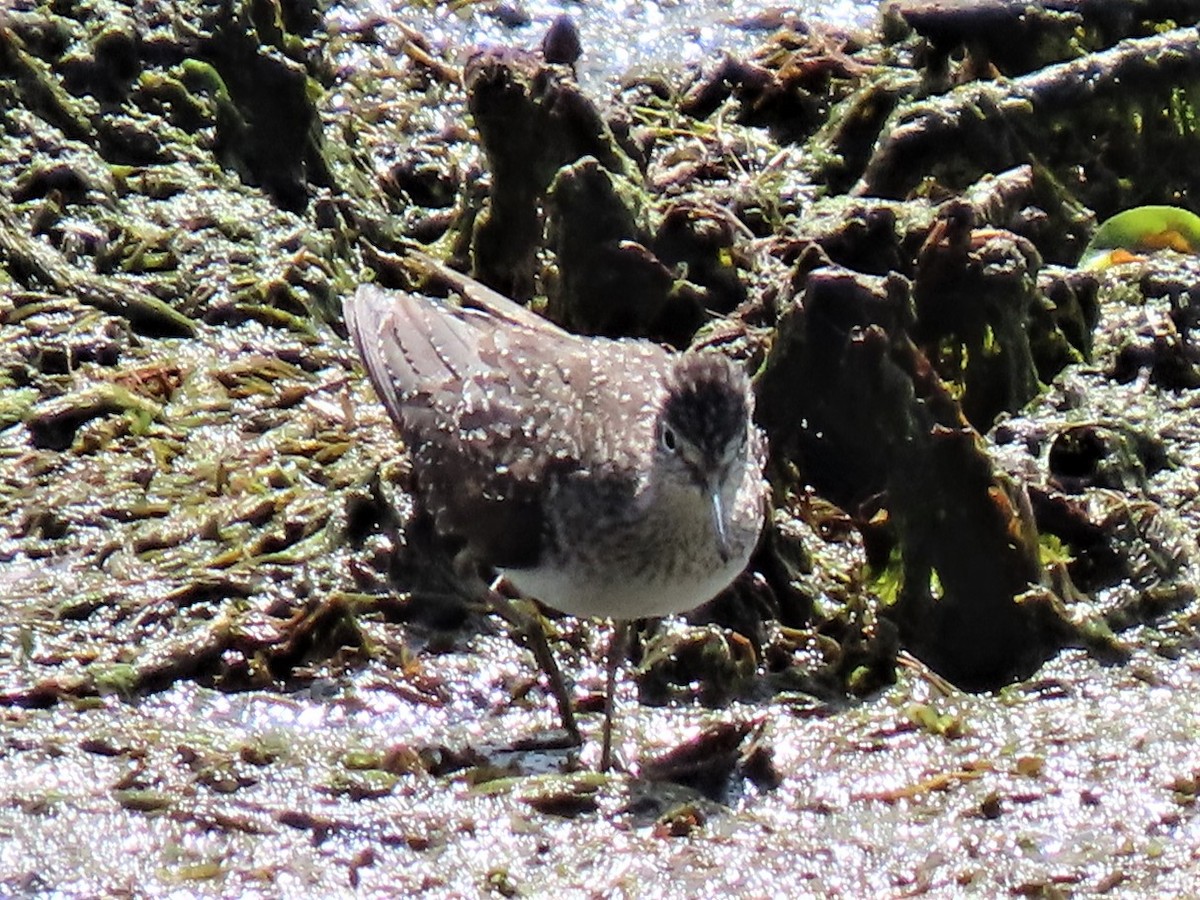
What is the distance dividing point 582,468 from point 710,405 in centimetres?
51

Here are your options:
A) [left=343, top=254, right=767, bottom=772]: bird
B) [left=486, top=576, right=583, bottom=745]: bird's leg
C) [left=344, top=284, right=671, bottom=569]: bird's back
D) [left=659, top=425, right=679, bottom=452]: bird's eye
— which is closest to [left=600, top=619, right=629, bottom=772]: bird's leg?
[left=343, top=254, right=767, bottom=772]: bird

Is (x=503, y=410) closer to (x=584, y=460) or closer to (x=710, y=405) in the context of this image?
(x=584, y=460)

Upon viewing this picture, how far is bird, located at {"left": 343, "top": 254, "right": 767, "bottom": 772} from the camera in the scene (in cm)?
579

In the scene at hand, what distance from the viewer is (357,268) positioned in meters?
8.64

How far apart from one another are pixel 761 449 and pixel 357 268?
2.78 m

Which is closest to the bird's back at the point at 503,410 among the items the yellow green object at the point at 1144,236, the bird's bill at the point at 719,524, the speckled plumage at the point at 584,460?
the speckled plumage at the point at 584,460

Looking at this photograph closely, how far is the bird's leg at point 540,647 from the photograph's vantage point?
590cm

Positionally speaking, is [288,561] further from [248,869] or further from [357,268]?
[357,268]

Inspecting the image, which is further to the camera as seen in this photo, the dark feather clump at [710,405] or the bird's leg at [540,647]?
the bird's leg at [540,647]

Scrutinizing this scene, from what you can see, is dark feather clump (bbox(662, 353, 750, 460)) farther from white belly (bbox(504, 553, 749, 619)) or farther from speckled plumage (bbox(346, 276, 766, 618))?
white belly (bbox(504, 553, 749, 619))

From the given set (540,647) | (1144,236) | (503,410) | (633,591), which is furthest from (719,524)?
(1144,236)

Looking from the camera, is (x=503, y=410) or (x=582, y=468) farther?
(x=503, y=410)

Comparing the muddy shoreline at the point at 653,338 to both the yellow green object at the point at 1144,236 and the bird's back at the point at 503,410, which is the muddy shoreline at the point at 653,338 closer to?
the yellow green object at the point at 1144,236

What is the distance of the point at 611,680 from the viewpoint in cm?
580
